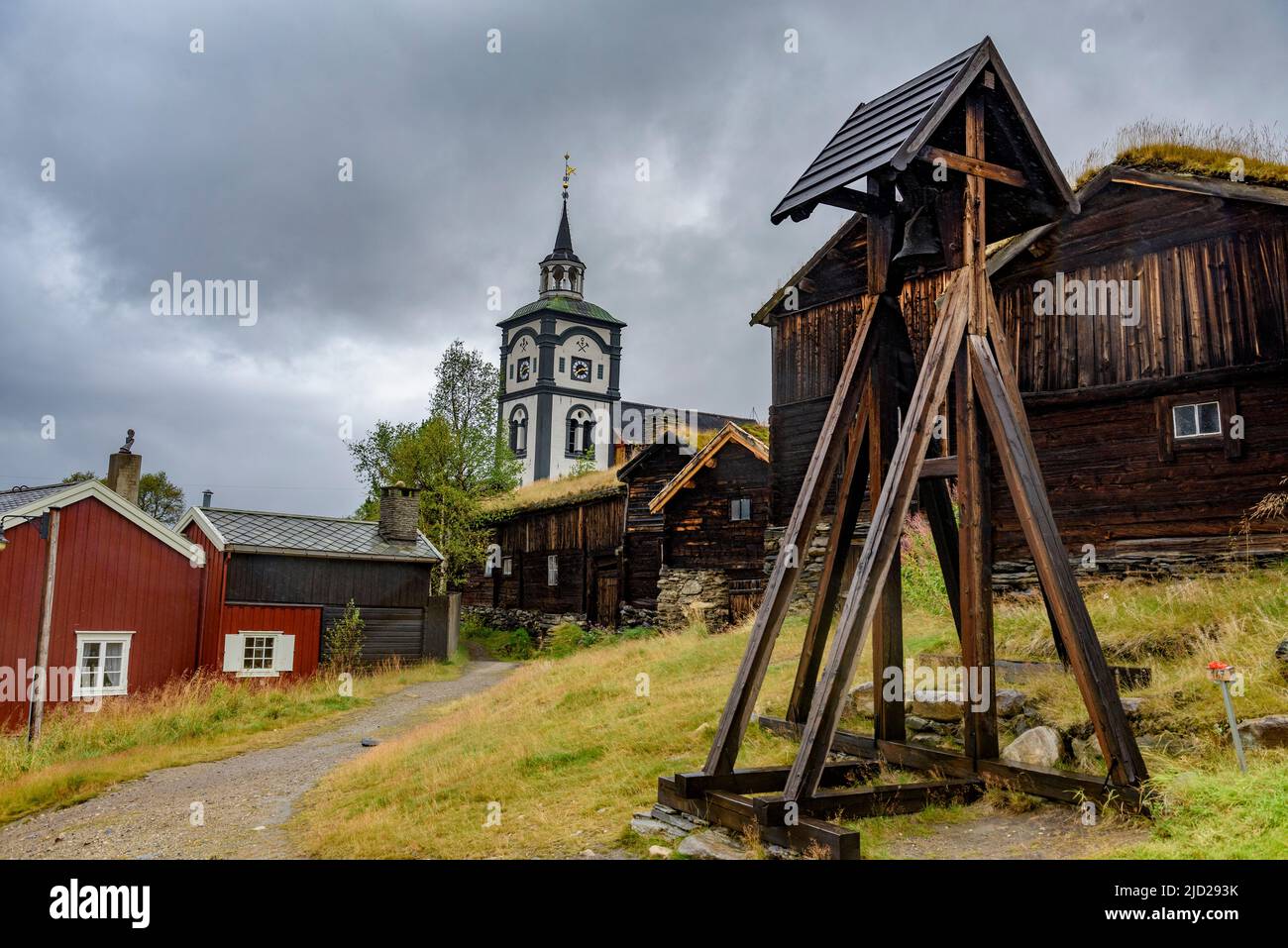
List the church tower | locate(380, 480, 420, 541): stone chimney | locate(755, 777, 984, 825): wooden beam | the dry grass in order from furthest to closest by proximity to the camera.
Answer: the church tower → locate(380, 480, 420, 541): stone chimney → the dry grass → locate(755, 777, 984, 825): wooden beam

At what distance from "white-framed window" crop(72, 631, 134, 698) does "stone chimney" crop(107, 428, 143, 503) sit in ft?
14.7

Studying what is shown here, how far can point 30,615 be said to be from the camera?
19188 mm

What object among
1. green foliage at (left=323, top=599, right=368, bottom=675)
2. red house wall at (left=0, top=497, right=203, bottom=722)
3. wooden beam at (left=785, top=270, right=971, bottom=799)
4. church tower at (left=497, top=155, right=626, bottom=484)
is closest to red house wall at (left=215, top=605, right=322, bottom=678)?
green foliage at (left=323, top=599, right=368, bottom=675)

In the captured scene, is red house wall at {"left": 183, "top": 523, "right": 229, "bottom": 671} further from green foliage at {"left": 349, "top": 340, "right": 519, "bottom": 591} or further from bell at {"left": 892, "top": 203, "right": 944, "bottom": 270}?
bell at {"left": 892, "top": 203, "right": 944, "bottom": 270}

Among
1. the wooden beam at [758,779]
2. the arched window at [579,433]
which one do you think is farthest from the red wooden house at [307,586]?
the arched window at [579,433]

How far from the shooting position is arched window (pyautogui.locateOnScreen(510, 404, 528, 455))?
68500 millimetres

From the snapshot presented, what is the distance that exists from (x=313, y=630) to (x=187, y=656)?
336 cm

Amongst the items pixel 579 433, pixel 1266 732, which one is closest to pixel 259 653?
pixel 1266 732

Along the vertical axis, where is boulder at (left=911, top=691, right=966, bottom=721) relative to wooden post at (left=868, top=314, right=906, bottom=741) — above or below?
below

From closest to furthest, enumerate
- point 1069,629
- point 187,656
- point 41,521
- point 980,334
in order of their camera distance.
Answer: point 1069,629 < point 980,334 < point 41,521 < point 187,656

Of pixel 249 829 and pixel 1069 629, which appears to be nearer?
pixel 1069 629

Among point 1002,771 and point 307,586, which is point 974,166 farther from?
point 307,586
